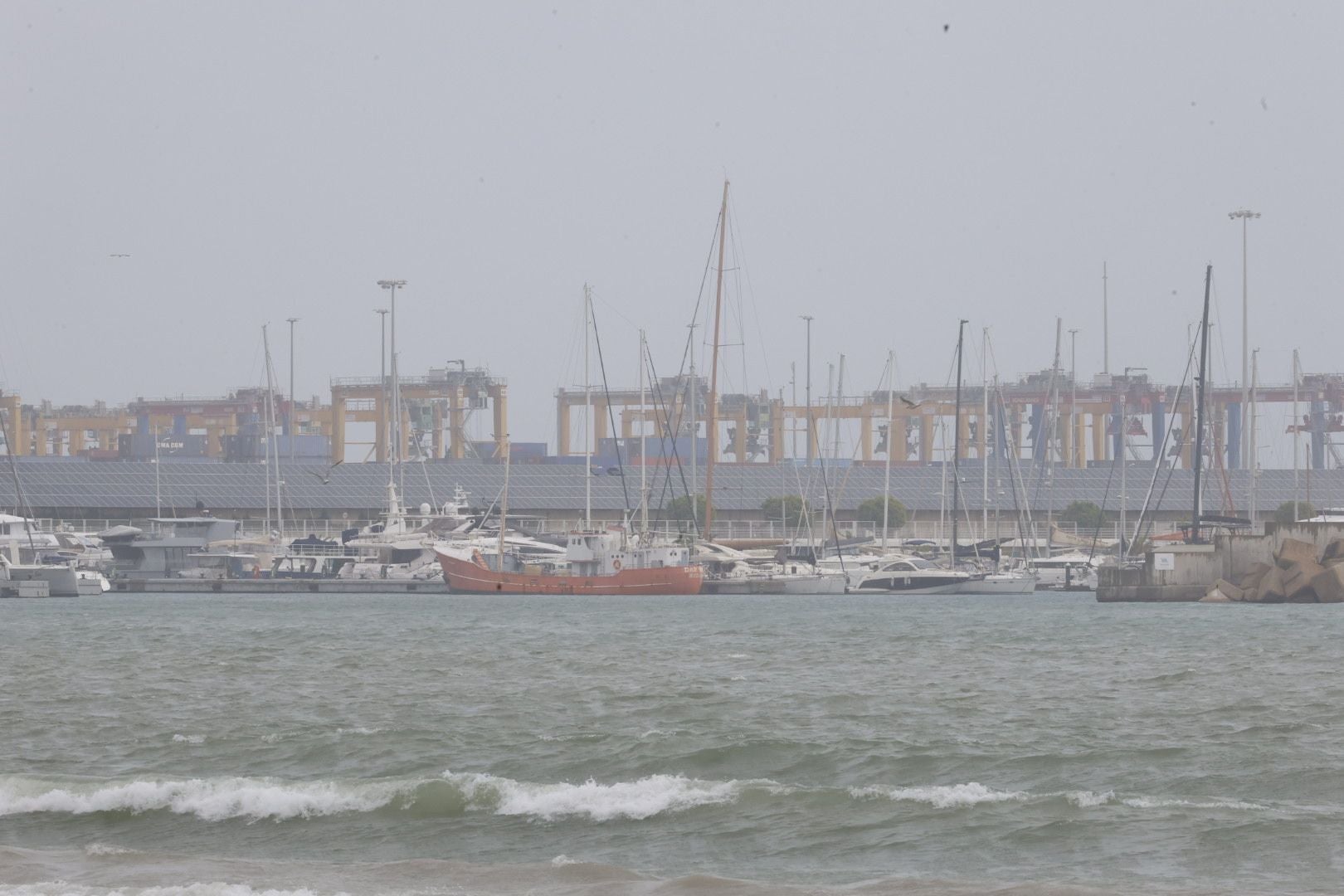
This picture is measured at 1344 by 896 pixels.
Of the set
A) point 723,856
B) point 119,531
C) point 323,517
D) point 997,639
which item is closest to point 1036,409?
point 323,517

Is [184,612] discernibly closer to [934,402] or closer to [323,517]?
[323,517]

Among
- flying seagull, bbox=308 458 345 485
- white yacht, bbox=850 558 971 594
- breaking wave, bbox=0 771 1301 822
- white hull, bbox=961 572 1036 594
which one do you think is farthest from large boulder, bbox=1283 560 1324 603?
flying seagull, bbox=308 458 345 485

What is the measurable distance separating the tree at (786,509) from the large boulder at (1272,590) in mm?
A: 25671

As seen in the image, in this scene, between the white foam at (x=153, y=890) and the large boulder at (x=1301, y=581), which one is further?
the large boulder at (x=1301, y=581)

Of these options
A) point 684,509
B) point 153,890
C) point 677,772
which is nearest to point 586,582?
point 684,509

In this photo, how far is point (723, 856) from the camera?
12.6m

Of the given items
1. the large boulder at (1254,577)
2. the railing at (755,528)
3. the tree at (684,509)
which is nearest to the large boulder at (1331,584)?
the large boulder at (1254,577)

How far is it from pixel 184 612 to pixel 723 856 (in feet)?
132

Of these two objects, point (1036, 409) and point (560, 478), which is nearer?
point (560, 478)

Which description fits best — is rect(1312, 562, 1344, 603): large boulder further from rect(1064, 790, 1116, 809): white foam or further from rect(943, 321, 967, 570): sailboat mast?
rect(1064, 790, 1116, 809): white foam

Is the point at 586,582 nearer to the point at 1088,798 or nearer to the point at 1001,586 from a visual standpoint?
the point at 1001,586

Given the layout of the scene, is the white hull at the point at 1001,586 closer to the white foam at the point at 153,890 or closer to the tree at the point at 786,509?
the tree at the point at 786,509

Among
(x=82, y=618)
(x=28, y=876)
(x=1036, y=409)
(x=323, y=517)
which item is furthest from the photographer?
(x=1036, y=409)

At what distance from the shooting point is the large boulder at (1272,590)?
49031mm
